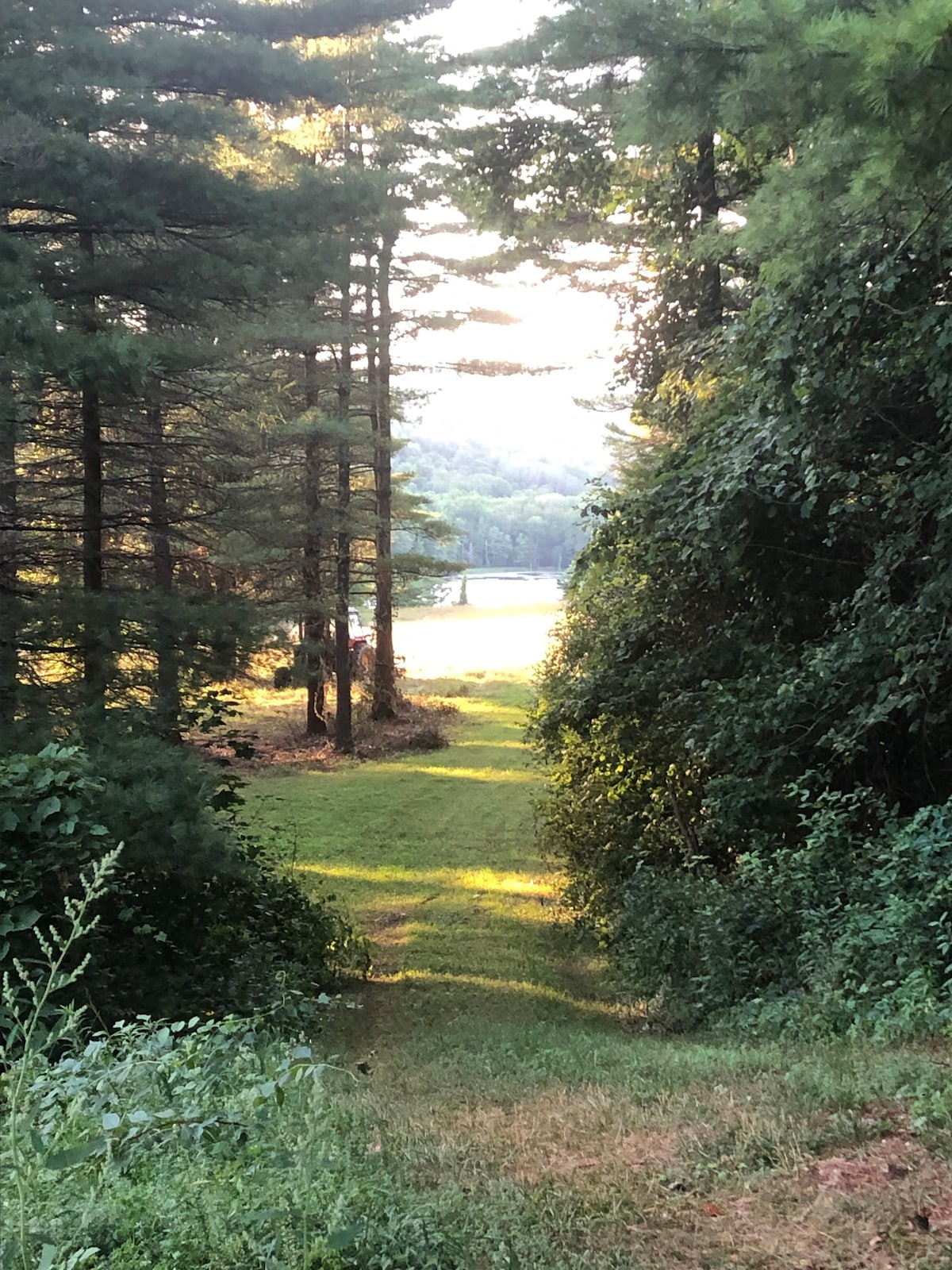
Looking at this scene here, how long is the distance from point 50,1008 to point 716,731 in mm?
4859

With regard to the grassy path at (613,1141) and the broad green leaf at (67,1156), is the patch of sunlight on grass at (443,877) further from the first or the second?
the broad green leaf at (67,1156)

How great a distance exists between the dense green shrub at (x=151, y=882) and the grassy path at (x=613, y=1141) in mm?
785

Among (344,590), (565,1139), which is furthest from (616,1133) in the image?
(344,590)

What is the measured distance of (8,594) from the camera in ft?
23.2

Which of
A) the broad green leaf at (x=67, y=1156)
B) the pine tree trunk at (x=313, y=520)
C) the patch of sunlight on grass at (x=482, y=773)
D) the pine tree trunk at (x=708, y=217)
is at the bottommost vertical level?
the patch of sunlight on grass at (x=482, y=773)

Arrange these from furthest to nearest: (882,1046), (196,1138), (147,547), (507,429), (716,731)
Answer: (507,429) < (147,547) < (716,731) < (882,1046) < (196,1138)

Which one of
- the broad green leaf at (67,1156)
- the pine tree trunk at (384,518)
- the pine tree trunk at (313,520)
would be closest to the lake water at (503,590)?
the pine tree trunk at (384,518)

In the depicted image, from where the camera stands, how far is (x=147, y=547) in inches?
588

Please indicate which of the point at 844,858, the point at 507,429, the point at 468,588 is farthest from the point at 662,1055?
the point at 507,429

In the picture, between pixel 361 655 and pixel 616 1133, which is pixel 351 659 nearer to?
pixel 361 655

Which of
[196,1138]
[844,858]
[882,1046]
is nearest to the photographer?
[196,1138]

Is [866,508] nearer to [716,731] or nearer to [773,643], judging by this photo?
[773,643]

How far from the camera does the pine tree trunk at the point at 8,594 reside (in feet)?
20.8

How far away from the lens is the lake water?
1298 inches
